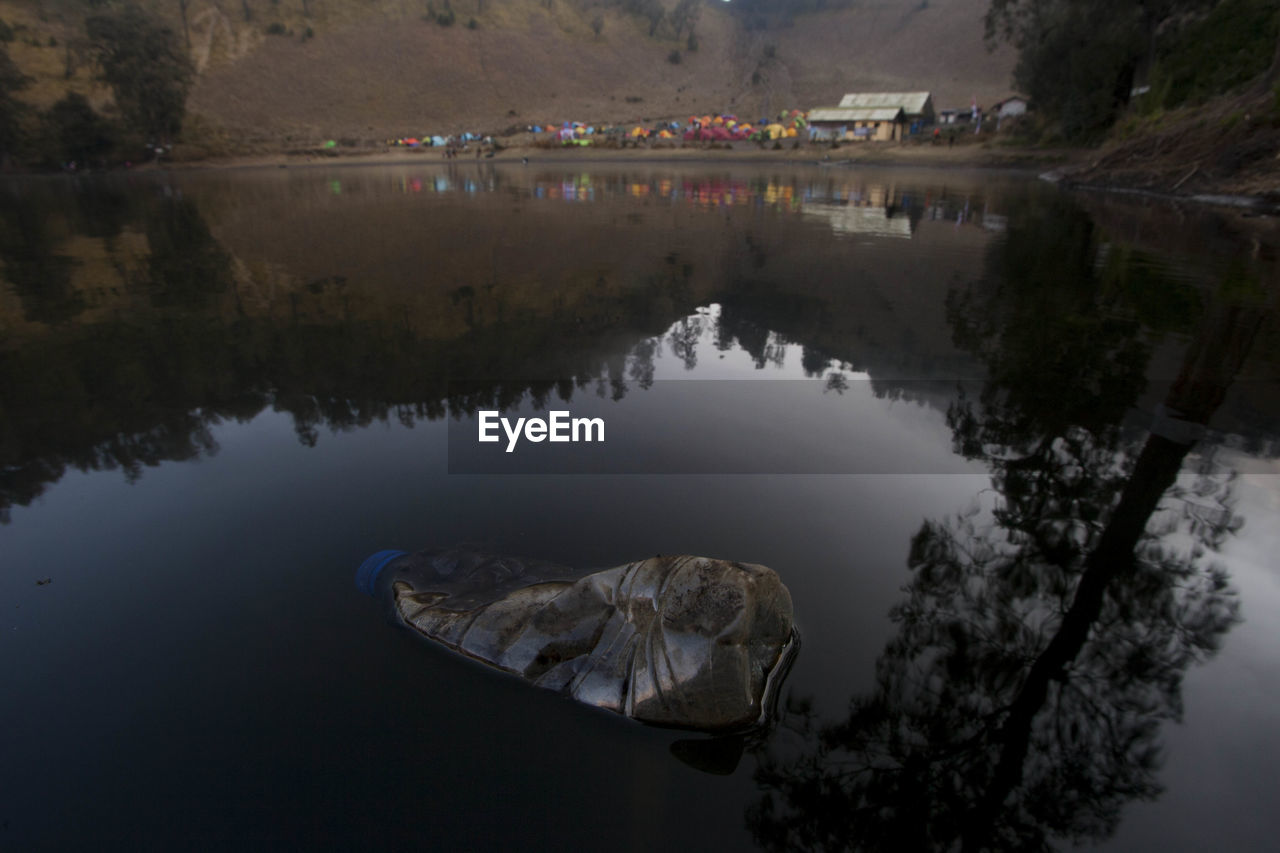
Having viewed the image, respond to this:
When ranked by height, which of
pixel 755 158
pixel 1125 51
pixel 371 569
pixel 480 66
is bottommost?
pixel 371 569

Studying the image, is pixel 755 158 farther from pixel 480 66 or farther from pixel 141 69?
pixel 480 66

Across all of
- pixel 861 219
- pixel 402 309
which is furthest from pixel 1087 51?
pixel 402 309

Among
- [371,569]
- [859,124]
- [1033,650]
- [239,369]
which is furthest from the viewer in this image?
[859,124]

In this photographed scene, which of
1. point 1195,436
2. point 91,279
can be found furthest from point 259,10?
point 1195,436

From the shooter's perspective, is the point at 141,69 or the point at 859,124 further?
the point at 859,124

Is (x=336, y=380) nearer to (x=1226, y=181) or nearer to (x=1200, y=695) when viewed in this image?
(x=1200, y=695)

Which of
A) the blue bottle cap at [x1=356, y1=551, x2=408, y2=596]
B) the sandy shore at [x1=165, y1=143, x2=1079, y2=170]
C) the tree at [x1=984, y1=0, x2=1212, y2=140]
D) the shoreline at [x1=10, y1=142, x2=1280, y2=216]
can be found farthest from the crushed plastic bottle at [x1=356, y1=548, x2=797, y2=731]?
the sandy shore at [x1=165, y1=143, x2=1079, y2=170]

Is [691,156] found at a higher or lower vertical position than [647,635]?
higher
